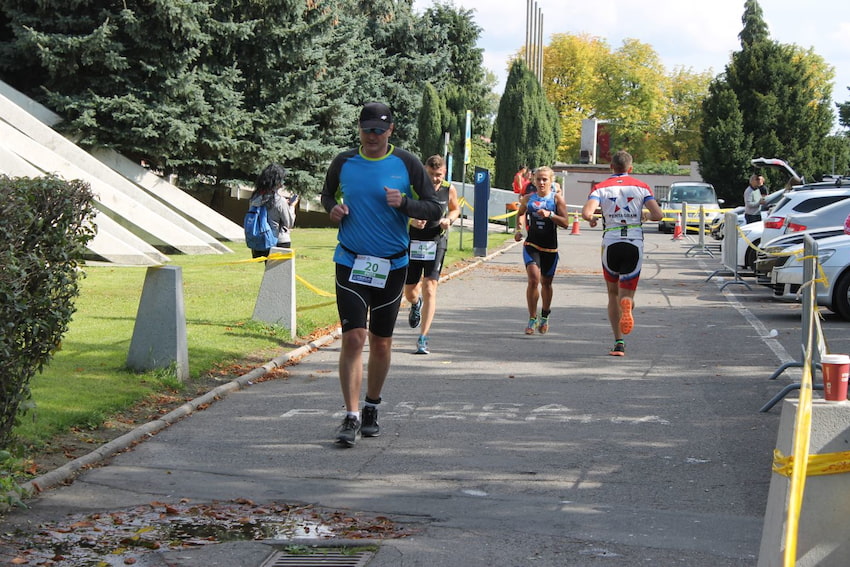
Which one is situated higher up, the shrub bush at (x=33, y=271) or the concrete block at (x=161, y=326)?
the shrub bush at (x=33, y=271)

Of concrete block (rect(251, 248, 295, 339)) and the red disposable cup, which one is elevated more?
the red disposable cup

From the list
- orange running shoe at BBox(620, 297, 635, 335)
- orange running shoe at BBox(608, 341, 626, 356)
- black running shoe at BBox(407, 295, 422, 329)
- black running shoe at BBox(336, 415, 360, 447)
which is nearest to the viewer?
black running shoe at BBox(336, 415, 360, 447)

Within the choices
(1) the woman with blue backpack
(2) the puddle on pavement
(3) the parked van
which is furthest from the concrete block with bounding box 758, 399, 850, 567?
(3) the parked van

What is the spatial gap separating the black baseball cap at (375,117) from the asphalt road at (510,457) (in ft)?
7.04

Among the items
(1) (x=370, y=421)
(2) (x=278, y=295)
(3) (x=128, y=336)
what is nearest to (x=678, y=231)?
(2) (x=278, y=295)

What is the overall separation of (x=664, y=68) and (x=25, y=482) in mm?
102272

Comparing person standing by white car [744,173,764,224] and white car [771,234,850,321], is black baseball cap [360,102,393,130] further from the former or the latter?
person standing by white car [744,173,764,224]

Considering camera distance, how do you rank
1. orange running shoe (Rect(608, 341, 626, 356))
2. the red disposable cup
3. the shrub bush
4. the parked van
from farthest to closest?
the parked van < orange running shoe (Rect(608, 341, 626, 356)) < the shrub bush < the red disposable cup

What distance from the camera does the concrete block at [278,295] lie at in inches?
515

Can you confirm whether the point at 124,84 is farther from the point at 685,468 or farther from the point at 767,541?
the point at 767,541

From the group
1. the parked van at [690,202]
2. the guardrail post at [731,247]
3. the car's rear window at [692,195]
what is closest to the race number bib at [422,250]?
the guardrail post at [731,247]

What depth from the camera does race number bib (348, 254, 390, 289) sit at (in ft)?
25.4

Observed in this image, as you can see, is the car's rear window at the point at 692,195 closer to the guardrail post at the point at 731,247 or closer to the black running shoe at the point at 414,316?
the guardrail post at the point at 731,247

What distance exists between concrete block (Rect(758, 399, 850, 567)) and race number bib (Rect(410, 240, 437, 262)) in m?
8.36
